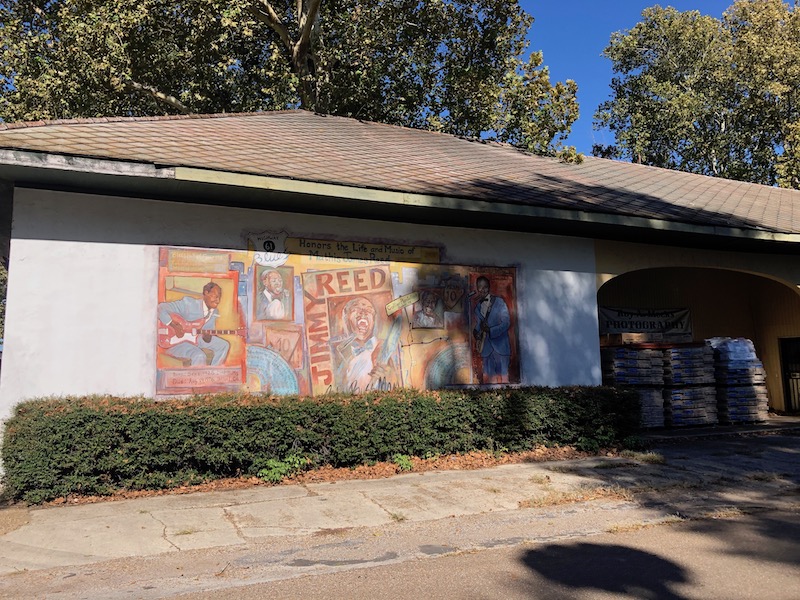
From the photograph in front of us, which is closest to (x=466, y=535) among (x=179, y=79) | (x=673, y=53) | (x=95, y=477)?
(x=95, y=477)

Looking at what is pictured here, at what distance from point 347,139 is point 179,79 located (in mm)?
10360

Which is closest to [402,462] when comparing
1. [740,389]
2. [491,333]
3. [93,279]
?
[491,333]

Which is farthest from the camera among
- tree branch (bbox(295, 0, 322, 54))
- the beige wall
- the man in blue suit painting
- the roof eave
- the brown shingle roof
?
tree branch (bbox(295, 0, 322, 54))

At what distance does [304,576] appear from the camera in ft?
16.3

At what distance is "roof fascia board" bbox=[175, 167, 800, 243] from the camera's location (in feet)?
27.2

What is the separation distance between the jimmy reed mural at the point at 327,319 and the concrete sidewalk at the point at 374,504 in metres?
1.84

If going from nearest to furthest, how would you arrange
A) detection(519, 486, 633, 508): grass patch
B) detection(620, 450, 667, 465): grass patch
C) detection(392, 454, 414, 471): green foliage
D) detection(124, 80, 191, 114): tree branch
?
detection(519, 486, 633, 508): grass patch < detection(392, 454, 414, 471): green foliage < detection(620, 450, 667, 465): grass patch < detection(124, 80, 191, 114): tree branch

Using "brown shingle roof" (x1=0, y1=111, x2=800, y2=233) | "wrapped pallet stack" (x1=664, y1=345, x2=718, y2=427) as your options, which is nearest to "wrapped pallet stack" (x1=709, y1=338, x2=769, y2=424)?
"wrapped pallet stack" (x1=664, y1=345, x2=718, y2=427)

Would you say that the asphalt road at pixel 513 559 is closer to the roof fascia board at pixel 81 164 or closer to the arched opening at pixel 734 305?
the roof fascia board at pixel 81 164

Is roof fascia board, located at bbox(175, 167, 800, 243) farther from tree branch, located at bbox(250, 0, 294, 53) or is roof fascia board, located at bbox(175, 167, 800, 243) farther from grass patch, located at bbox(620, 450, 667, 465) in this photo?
tree branch, located at bbox(250, 0, 294, 53)

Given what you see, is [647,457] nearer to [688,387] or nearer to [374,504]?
[688,387]

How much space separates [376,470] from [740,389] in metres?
9.14

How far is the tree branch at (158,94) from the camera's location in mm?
18406

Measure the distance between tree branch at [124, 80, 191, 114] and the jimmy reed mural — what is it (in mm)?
11600
